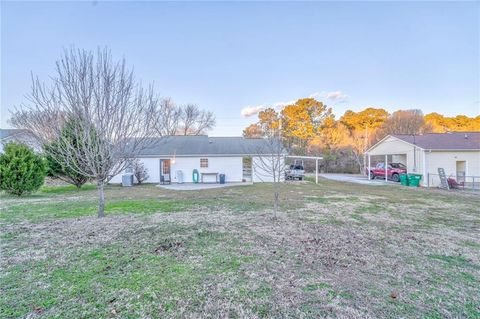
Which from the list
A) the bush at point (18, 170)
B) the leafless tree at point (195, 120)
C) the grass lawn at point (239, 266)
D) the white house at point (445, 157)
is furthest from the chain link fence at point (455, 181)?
the leafless tree at point (195, 120)

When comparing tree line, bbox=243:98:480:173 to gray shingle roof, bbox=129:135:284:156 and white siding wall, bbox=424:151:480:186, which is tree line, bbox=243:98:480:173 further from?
white siding wall, bbox=424:151:480:186

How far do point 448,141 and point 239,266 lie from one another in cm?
2090

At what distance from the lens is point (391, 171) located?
1906 centimetres

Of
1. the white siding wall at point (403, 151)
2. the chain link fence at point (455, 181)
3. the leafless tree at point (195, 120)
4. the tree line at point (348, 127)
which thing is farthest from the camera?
the leafless tree at point (195, 120)

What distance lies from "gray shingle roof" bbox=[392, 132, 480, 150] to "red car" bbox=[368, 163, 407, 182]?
239cm

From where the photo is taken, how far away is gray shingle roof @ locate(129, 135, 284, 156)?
730 inches

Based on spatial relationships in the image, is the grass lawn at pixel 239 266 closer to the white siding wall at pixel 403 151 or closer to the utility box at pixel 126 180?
the utility box at pixel 126 180

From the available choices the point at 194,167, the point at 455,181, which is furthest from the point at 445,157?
the point at 194,167

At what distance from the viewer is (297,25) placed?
1213 cm

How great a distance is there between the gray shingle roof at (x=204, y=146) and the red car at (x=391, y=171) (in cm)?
1054

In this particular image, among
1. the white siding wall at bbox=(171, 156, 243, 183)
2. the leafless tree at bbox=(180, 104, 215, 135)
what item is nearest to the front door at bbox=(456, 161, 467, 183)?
the white siding wall at bbox=(171, 156, 243, 183)

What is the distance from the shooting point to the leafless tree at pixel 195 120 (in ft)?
120

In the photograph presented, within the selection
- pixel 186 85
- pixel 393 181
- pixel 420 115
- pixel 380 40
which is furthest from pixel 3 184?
pixel 420 115

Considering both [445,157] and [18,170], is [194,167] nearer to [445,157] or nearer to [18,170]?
[18,170]
